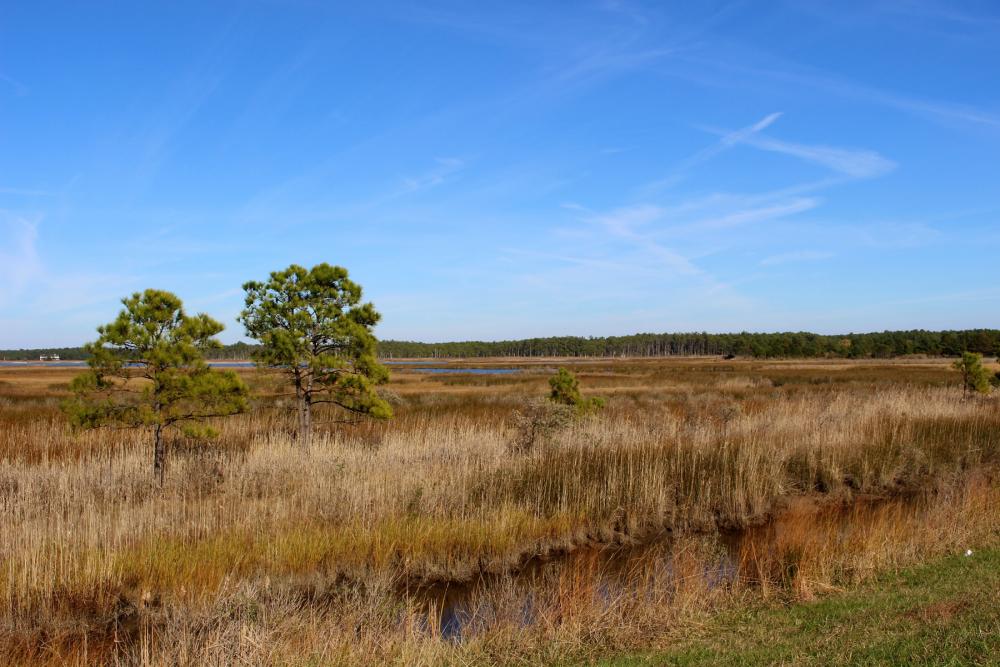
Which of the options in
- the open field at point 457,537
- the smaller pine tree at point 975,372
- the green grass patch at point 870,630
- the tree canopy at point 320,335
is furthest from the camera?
the smaller pine tree at point 975,372

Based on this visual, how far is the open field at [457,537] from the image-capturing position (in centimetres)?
556

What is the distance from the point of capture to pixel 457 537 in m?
8.58

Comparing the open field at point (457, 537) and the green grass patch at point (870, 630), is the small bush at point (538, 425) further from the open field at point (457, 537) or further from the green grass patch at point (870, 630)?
the green grass patch at point (870, 630)

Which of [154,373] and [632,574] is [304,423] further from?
[632,574]

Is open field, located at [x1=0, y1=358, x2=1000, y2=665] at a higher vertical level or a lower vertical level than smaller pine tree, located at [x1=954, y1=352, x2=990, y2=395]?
lower

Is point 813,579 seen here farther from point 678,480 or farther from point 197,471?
point 197,471

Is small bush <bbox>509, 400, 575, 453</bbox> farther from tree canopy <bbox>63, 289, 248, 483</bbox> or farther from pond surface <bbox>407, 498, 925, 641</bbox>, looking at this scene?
tree canopy <bbox>63, 289, 248, 483</bbox>

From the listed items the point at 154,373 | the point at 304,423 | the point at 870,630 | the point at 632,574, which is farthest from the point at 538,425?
the point at 870,630

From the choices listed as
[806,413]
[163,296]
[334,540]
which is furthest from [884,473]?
[163,296]

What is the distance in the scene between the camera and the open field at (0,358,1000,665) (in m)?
5.56

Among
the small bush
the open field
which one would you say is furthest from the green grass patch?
the small bush

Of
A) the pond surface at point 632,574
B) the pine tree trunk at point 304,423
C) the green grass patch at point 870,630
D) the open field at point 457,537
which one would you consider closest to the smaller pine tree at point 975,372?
the open field at point 457,537

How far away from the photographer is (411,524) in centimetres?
865

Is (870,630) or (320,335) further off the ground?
(320,335)
